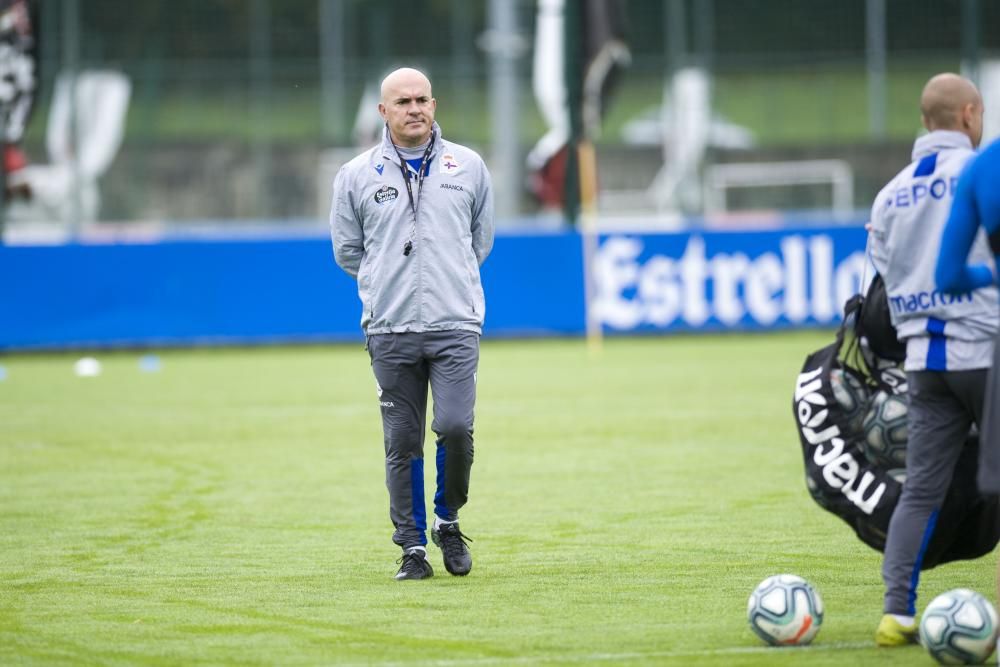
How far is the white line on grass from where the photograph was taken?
6.05 meters

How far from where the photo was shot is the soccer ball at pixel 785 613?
6.21 m

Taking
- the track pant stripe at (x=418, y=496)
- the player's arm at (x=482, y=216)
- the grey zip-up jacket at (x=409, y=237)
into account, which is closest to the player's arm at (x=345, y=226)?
the grey zip-up jacket at (x=409, y=237)

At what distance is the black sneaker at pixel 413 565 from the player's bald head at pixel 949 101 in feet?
10.1

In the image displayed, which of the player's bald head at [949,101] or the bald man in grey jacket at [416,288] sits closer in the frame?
the player's bald head at [949,101]

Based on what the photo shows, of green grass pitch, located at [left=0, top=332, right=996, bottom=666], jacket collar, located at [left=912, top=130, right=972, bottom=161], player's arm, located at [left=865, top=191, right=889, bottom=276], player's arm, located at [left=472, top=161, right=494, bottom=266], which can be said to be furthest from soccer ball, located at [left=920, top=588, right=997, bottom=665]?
player's arm, located at [left=472, top=161, right=494, bottom=266]

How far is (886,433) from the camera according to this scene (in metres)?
6.53

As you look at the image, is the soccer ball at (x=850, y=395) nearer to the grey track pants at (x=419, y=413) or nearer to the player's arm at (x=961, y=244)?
the player's arm at (x=961, y=244)

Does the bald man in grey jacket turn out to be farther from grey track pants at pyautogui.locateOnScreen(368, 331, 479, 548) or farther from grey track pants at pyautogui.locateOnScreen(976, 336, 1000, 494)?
grey track pants at pyautogui.locateOnScreen(976, 336, 1000, 494)

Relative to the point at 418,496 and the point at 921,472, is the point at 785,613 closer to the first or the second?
the point at 921,472

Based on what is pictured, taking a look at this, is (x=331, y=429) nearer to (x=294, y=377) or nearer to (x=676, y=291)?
(x=294, y=377)

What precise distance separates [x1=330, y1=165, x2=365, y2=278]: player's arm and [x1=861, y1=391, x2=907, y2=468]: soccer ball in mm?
2511

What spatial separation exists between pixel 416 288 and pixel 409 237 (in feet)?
0.76

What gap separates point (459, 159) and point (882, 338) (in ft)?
7.41

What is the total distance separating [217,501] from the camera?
34.0ft
